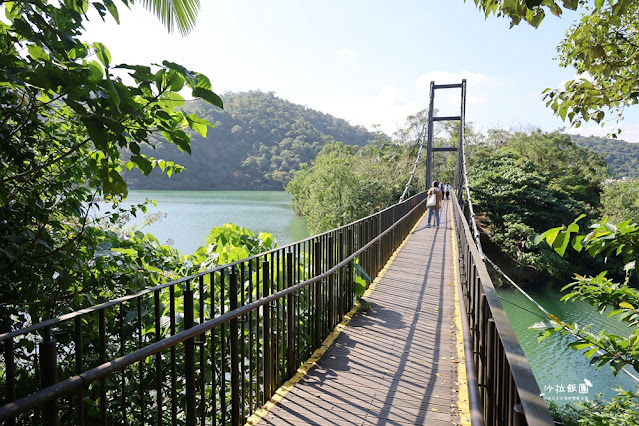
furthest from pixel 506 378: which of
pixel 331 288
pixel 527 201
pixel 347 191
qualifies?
pixel 527 201

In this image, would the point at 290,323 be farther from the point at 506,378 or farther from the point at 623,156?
the point at 623,156

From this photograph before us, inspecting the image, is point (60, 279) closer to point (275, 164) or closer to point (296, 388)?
point (296, 388)

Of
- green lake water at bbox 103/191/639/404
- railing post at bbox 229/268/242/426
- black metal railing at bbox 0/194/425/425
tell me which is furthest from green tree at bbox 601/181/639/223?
railing post at bbox 229/268/242/426

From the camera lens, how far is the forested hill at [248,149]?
279ft

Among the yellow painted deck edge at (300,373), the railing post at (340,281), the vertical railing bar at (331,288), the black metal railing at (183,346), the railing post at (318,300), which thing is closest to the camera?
the black metal railing at (183,346)

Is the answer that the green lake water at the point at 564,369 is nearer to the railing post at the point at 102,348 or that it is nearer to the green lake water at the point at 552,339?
the green lake water at the point at 552,339

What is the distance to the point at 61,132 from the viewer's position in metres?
3.64

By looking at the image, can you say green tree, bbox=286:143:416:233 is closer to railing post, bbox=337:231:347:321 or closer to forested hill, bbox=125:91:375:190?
railing post, bbox=337:231:347:321

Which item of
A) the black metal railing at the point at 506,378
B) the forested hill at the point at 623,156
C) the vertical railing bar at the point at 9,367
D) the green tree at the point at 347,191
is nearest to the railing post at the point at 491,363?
the black metal railing at the point at 506,378

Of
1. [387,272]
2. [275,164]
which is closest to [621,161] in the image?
[275,164]

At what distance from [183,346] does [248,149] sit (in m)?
93.7

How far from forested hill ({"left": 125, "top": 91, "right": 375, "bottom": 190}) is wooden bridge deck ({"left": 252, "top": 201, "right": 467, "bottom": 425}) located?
238 feet

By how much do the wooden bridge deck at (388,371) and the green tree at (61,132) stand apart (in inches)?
67.5

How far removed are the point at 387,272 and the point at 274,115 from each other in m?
105
